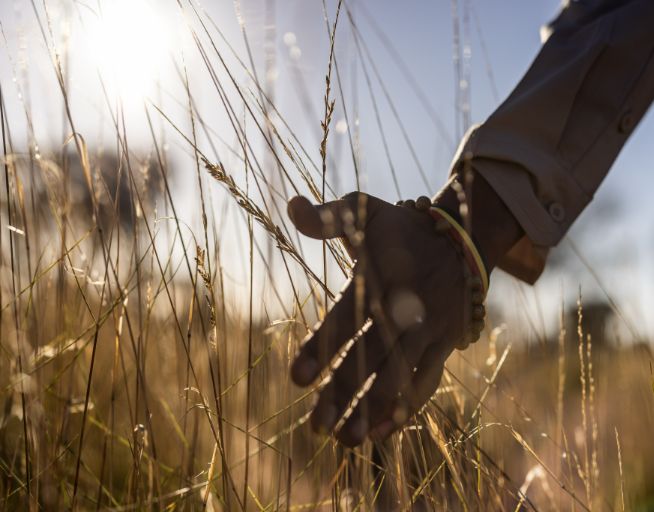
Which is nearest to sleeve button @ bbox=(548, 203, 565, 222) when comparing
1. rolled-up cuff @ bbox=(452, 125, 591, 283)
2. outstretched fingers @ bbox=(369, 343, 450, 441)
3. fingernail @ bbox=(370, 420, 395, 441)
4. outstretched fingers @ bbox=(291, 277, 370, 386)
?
rolled-up cuff @ bbox=(452, 125, 591, 283)

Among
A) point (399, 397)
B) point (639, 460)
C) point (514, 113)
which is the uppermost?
point (514, 113)

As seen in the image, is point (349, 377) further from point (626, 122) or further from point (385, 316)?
point (626, 122)

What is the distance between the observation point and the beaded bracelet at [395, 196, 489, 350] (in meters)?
1.11

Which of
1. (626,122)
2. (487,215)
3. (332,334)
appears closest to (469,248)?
(487,215)

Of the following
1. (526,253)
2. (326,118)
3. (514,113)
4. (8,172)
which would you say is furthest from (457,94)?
(8,172)

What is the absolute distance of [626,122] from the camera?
4.48ft

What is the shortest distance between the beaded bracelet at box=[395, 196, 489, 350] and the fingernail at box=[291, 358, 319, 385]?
404 mm

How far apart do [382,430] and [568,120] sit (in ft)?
3.04

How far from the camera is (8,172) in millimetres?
1053

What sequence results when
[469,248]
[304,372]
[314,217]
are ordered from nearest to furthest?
[304,372]
[314,217]
[469,248]

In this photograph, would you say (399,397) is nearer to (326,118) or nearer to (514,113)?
(326,118)

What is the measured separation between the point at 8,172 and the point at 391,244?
0.75 m

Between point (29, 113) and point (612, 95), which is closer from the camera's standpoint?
point (29, 113)

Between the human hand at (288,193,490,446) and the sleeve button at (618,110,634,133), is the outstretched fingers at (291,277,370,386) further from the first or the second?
the sleeve button at (618,110,634,133)
